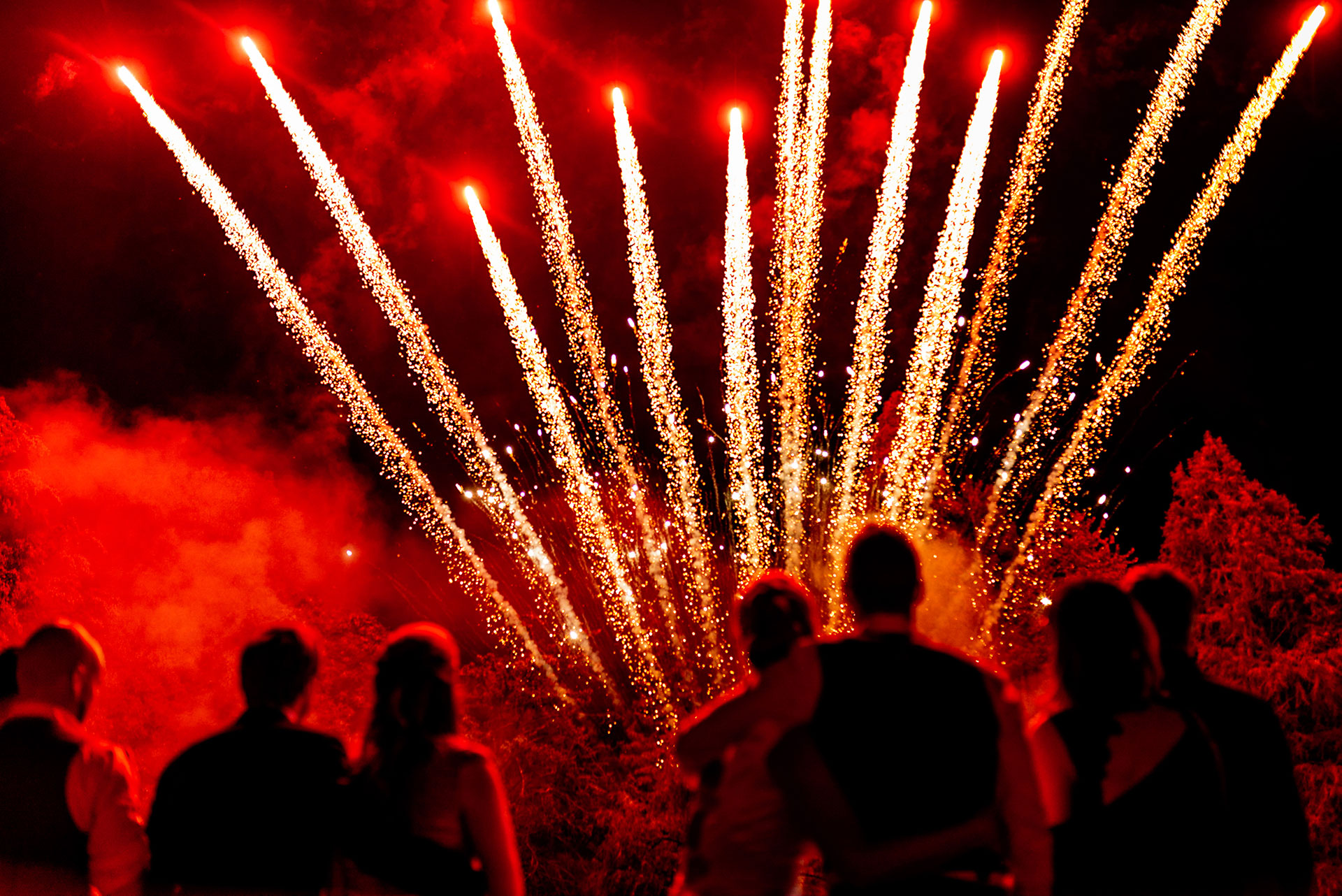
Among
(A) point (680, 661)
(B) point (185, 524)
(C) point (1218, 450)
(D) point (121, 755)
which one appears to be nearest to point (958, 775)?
(D) point (121, 755)

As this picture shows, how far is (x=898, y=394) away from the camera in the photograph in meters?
44.3

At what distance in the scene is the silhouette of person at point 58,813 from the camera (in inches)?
156

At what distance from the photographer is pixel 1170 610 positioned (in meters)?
3.91

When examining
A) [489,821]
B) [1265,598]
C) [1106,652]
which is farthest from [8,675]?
[1265,598]

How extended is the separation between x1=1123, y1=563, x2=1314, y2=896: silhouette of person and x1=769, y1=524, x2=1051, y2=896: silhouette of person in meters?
0.77

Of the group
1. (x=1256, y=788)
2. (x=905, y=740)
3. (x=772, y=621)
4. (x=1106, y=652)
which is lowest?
(x=1256, y=788)

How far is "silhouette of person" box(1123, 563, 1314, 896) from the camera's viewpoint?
359 centimetres

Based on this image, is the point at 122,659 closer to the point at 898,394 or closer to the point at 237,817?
the point at 898,394

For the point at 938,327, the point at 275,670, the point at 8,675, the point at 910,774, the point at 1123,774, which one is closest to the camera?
the point at 910,774

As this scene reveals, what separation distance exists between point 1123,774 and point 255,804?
2.83 metres

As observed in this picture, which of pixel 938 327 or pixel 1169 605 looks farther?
pixel 938 327

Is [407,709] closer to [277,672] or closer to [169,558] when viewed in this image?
[277,672]

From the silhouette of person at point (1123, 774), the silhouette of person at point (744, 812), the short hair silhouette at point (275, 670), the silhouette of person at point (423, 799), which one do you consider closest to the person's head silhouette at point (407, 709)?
the silhouette of person at point (423, 799)

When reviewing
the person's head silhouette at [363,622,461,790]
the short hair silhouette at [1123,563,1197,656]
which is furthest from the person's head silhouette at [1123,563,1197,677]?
the person's head silhouette at [363,622,461,790]
